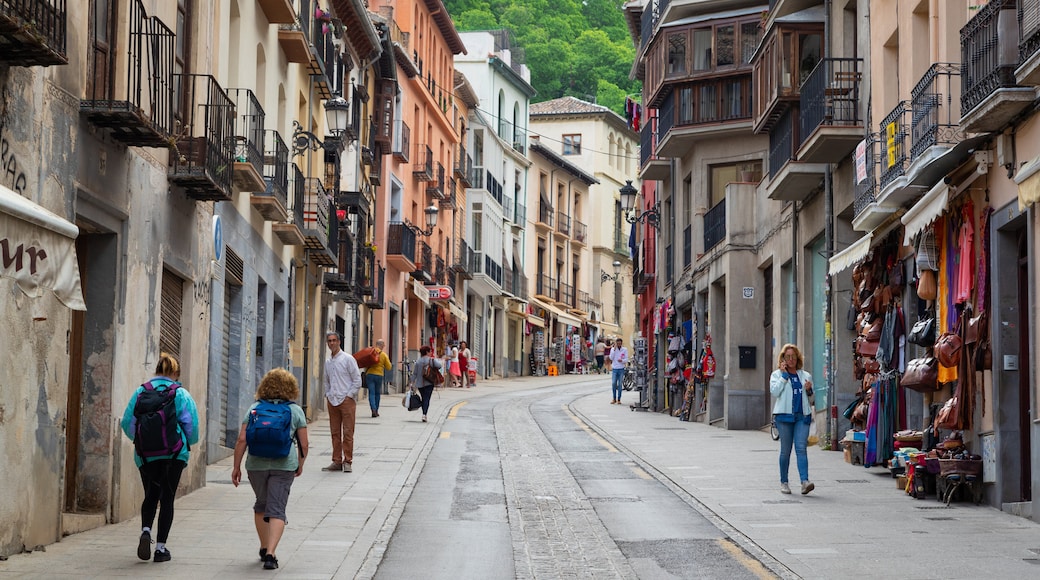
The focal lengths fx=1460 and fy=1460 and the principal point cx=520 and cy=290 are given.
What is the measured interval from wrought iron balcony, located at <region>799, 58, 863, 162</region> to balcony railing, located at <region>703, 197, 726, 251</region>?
8.37m

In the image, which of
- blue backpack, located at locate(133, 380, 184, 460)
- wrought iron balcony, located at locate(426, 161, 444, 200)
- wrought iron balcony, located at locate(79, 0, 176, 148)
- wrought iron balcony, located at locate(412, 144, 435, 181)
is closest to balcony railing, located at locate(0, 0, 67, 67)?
wrought iron balcony, located at locate(79, 0, 176, 148)

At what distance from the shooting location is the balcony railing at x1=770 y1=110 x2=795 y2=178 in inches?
913

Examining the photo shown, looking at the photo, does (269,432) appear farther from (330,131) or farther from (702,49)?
(702,49)

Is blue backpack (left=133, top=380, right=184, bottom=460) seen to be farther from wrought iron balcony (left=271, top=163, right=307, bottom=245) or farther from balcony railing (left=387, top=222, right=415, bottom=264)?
balcony railing (left=387, top=222, right=415, bottom=264)

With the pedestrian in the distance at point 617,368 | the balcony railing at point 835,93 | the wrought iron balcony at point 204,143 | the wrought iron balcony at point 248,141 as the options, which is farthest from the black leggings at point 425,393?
the pedestrian in the distance at point 617,368

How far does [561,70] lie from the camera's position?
8112cm

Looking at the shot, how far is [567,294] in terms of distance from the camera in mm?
76562

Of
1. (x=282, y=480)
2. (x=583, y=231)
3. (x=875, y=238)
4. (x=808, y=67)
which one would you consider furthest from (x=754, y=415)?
(x=583, y=231)

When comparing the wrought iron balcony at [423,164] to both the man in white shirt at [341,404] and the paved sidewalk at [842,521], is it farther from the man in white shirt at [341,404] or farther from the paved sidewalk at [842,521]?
the man in white shirt at [341,404]

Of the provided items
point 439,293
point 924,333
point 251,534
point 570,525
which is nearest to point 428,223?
point 439,293

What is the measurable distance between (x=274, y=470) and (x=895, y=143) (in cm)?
967

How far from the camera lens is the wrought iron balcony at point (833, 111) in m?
20.6

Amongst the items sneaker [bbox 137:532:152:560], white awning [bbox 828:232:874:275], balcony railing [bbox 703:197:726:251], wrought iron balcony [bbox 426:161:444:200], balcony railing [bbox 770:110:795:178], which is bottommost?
sneaker [bbox 137:532:152:560]

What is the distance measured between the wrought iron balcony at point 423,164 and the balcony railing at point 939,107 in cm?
3241
